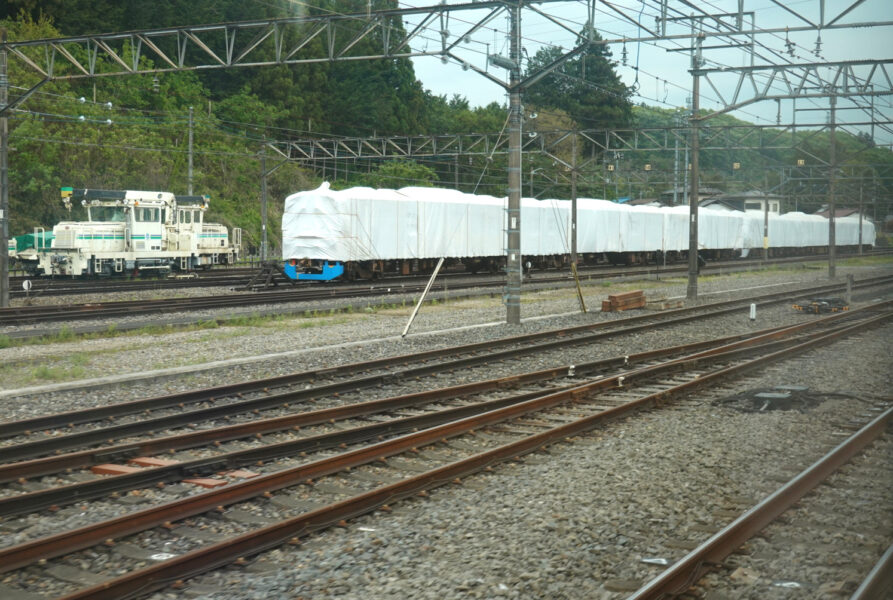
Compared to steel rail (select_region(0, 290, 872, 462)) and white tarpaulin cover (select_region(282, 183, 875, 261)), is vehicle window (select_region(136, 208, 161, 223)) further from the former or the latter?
steel rail (select_region(0, 290, 872, 462))

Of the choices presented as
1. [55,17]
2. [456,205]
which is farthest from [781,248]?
[55,17]

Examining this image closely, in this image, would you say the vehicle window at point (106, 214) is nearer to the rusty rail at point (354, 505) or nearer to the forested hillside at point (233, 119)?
the forested hillside at point (233, 119)

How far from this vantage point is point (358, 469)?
7652 mm

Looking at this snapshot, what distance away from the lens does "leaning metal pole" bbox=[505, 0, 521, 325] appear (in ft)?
60.7

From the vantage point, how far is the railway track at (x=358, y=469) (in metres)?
5.37

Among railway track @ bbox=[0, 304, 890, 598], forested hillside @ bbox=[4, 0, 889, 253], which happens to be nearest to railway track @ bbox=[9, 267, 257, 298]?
forested hillside @ bbox=[4, 0, 889, 253]

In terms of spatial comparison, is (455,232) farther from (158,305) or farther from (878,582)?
(878,582)

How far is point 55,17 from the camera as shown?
5347 centimetres

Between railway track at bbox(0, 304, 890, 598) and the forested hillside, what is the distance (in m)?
18.4

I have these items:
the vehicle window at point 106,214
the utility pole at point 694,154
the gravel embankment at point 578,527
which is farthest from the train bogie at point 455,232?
the gravel embankment at point 578,527

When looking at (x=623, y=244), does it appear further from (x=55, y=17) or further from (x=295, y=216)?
(x=55, y=17)

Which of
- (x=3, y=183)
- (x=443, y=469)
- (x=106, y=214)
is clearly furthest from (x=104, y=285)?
(x=443, y=469)

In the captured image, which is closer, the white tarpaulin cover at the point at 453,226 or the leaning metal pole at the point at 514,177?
the leaning metal pole at the point at 514,177

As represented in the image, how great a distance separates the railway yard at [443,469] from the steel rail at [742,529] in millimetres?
21
